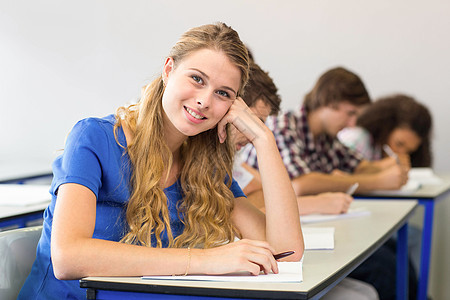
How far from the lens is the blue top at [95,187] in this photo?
53.2 inches

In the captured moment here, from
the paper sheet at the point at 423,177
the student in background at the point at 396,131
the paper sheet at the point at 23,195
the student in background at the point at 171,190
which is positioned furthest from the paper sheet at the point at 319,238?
the student in background at the point at 396,131

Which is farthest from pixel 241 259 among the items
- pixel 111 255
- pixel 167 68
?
pixel 167 68

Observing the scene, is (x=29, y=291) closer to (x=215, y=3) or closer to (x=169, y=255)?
(x=169, y=255)

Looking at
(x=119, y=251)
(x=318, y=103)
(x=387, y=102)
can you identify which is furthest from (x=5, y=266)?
(x=387, y=102)

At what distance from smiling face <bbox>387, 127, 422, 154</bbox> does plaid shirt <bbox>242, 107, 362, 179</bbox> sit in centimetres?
48

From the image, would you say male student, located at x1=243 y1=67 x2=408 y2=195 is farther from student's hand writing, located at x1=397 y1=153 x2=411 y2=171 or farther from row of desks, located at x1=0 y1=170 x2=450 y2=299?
student's hand writing, located at x1=397 y1=153 x2=411 y2=171

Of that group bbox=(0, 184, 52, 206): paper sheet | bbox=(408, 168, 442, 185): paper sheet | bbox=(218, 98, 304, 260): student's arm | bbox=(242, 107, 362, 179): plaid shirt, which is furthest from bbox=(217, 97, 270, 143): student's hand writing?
bbox=(408, 168, 442, 185): paper sheet

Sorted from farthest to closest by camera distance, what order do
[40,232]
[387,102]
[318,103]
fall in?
1. [387,102]
2. [318,103]
3. [40,232]

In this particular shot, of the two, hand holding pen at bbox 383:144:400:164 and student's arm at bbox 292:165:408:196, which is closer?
student's arm at bbox 292:165:408:196

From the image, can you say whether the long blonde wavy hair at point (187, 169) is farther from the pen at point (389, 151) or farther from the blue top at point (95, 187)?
the pen at point (389, 151)

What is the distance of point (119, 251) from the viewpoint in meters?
1.22

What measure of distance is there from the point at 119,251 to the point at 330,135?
206cm

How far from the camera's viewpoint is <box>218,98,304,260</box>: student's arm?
1.54 metres

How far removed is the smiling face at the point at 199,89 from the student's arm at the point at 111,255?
307 mm
